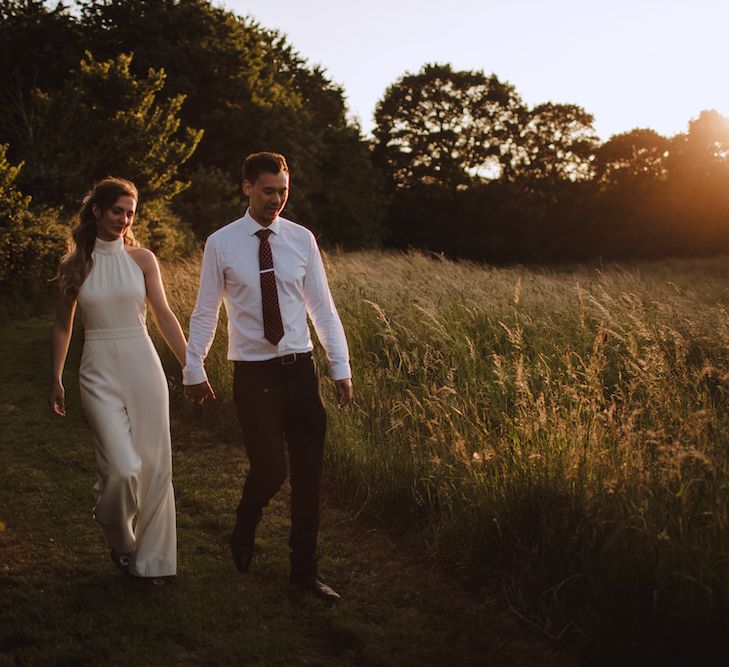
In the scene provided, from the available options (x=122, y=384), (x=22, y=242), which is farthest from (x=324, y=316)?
(x=22, y=242)

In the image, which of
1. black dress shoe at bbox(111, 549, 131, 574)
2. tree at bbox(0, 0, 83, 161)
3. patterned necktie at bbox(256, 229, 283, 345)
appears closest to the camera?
patterned necktie at bbox(256, 229, 283, 345)

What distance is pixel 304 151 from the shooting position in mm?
34406

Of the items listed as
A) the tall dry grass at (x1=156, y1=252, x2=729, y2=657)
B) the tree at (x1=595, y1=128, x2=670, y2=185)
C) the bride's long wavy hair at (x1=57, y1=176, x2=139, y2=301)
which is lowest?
the tall dry grass at (x1=156, y1=252, x2=729, y2=657)

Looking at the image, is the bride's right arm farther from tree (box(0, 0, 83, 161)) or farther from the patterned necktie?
tree (box(0, 0, 83, 161))

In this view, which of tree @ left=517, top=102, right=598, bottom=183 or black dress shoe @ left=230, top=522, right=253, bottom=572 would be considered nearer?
black dress shoe @ left=230, top=522, right=253, bottom=572

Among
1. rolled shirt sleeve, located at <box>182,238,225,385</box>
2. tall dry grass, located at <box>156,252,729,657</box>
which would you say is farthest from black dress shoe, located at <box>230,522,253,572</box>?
tall dry grass, located at <box>156,252,729,657</box>

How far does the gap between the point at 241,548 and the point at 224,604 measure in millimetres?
425

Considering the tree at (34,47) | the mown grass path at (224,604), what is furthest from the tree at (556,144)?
the mown grass path at (224,604)

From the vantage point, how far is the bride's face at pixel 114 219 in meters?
4.21

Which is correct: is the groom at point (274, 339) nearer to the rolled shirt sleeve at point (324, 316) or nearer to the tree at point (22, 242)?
Result: the rolled shirt sleeve at point (324, 316)

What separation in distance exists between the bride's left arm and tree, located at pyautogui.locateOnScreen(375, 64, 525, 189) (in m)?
42.1

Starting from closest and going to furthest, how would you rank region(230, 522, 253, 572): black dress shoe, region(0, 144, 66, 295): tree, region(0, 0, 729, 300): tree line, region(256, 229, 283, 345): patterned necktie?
region(256, 229, 283, 345): patterned necktie → region(230, 522, 253, 572): black dress shoe → region(0, 144, 66, 295): tree → region(0, 0, 729, 300): tree line

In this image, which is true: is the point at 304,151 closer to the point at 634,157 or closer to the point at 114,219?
the point at 634,157

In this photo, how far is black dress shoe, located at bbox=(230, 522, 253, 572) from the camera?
4266mm
